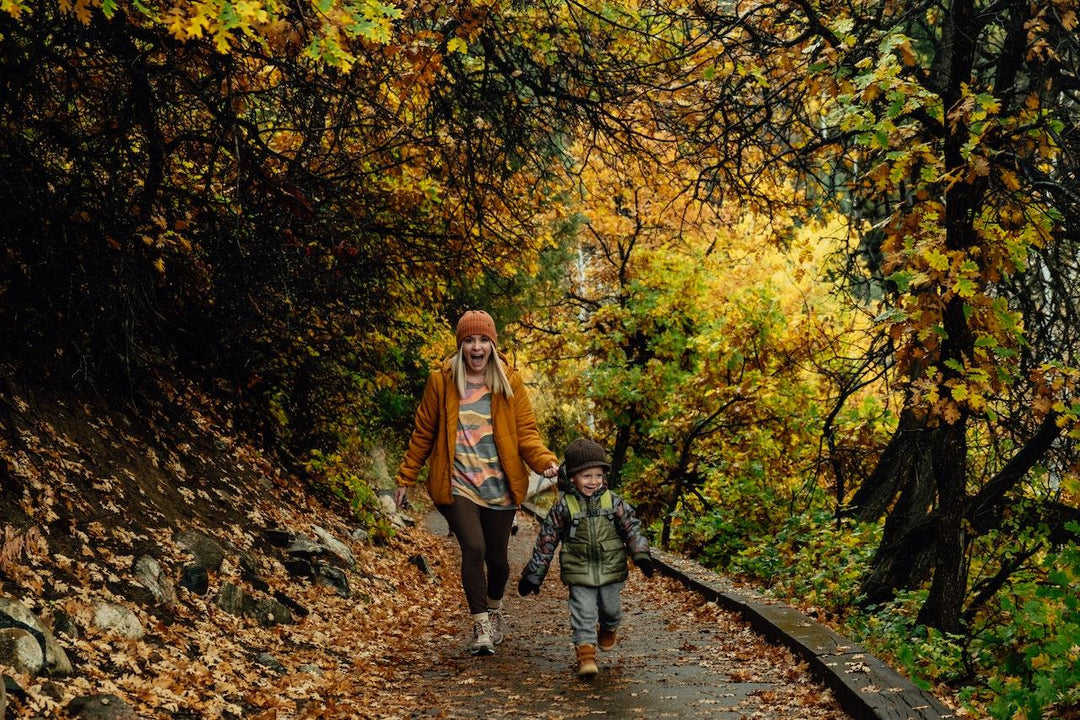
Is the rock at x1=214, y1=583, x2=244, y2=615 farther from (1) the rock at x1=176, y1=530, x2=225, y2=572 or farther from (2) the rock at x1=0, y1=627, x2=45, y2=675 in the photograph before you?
(2) the rock at x1=0, y1=627, x2=45, y2=675

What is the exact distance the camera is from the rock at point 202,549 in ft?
22.6

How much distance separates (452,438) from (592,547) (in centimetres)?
128

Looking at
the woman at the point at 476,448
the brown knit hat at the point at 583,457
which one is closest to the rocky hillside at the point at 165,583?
the woman at the point at 476,448

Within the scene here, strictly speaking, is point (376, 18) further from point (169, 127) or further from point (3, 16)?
point (169, 127)

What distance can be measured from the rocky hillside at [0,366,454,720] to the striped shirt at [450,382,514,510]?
1408 millimetres

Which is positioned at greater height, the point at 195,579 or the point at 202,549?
the point at 202,549

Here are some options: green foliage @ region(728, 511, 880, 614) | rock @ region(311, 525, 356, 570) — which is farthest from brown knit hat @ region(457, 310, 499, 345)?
green foliage @ region(728, 511, 880, 614)

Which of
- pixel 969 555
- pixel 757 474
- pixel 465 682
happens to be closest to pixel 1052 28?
pixel 969 555

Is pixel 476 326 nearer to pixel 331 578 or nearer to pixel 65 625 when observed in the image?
pixel 65 625

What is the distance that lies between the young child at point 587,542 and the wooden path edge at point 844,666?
118 cm

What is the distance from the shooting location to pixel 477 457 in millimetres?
6789

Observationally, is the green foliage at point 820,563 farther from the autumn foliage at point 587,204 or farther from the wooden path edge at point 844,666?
the wooden path edge at point 844,666

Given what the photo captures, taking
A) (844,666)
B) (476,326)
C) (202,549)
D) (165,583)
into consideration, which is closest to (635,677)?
→ (844,666)

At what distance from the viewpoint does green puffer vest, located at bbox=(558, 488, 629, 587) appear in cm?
620
